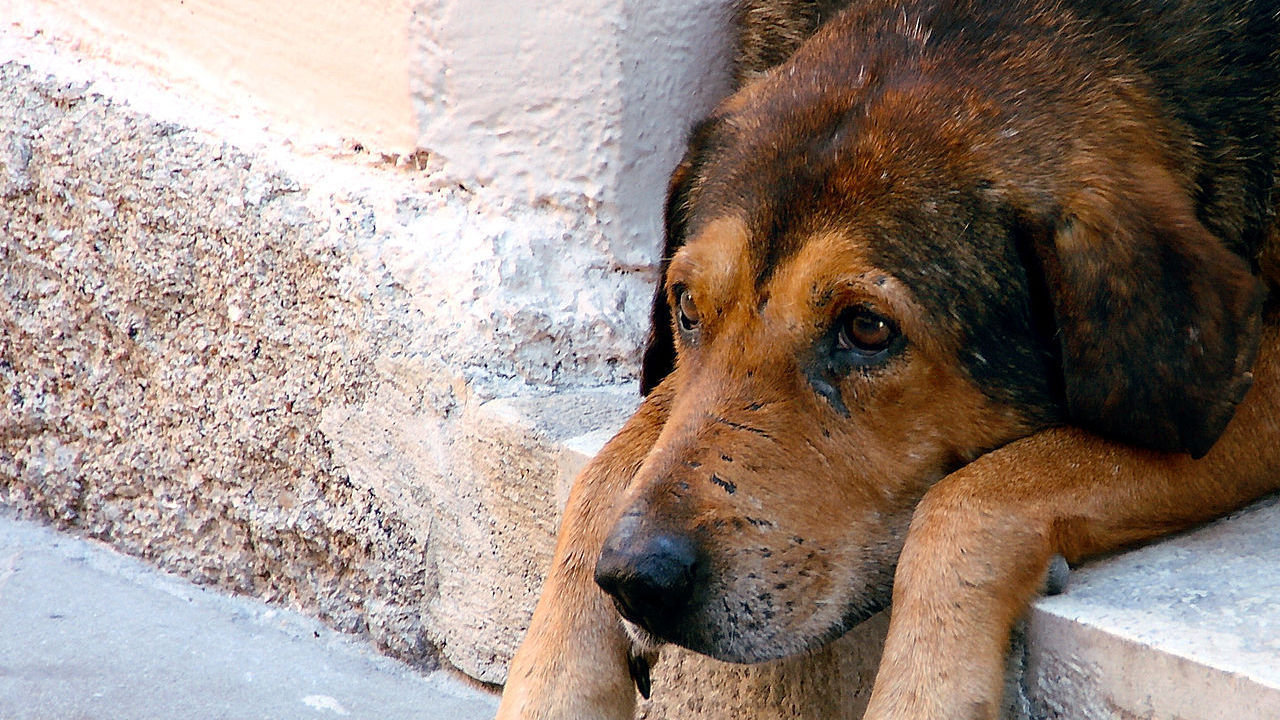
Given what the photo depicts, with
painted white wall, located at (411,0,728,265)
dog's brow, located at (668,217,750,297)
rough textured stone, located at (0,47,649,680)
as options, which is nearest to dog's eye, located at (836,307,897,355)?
dog's brow, located at (668,217,750,297)

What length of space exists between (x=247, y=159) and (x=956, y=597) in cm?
Result: 242

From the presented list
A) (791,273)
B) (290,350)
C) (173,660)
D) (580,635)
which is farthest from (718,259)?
(173,660)

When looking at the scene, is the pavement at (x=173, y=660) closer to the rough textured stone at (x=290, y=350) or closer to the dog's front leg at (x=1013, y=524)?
the rough textured stone at (x=290, y=350)

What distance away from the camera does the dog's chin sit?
8.21ft

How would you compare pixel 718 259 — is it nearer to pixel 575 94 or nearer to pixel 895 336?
pixel 895 336

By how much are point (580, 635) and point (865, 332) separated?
0.81m

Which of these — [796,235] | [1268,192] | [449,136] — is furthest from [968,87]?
[449,136]

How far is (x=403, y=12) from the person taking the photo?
3707 mm

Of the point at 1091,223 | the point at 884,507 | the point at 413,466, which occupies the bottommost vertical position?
the point at 413,466

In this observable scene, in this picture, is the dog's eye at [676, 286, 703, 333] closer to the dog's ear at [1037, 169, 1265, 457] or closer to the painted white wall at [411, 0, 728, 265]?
the dog's ear at [1037, 169, 1265, 457]

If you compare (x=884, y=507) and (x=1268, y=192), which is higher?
(x=1268, y=192)

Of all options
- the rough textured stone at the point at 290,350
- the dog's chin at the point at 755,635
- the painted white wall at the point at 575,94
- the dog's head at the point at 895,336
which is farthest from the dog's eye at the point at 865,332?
the painted white wall at the point at 575,94

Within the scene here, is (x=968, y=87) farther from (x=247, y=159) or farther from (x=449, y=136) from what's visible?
(x=247, y=159)

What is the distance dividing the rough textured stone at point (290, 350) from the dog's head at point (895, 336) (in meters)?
0.95
